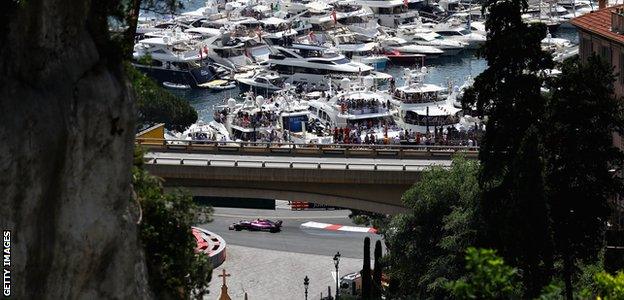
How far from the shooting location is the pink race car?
85.3 metres

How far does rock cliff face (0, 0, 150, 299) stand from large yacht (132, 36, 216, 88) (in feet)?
362

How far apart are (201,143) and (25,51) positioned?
129 feet

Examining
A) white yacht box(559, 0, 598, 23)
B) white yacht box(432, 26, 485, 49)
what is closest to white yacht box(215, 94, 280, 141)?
white yacht box(432, 26, 485, 49)

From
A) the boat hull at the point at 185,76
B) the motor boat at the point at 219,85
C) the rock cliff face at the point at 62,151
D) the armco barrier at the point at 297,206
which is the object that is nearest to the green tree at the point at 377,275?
the armco barrier at the point at 297,206

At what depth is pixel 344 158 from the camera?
6988 cm

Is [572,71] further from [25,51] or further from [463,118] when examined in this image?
[463,118]

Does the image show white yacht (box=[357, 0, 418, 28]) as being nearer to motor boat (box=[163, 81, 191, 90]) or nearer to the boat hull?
the boat hull

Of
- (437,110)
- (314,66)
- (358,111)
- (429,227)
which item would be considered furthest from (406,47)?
(429,227)

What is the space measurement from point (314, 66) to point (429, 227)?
7806 centimetres

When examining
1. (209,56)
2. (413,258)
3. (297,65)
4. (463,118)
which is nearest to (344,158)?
(413,258)

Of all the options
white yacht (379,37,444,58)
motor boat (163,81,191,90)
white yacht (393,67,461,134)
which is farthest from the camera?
white yacht (379,37,444,58)

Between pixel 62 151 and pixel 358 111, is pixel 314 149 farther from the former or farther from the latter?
pixel 358 111

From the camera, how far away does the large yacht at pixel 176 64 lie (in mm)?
147375

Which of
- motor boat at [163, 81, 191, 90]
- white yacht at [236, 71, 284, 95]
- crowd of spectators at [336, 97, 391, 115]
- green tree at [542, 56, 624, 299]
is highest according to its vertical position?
green tree at [542, 56, 624, 299]
